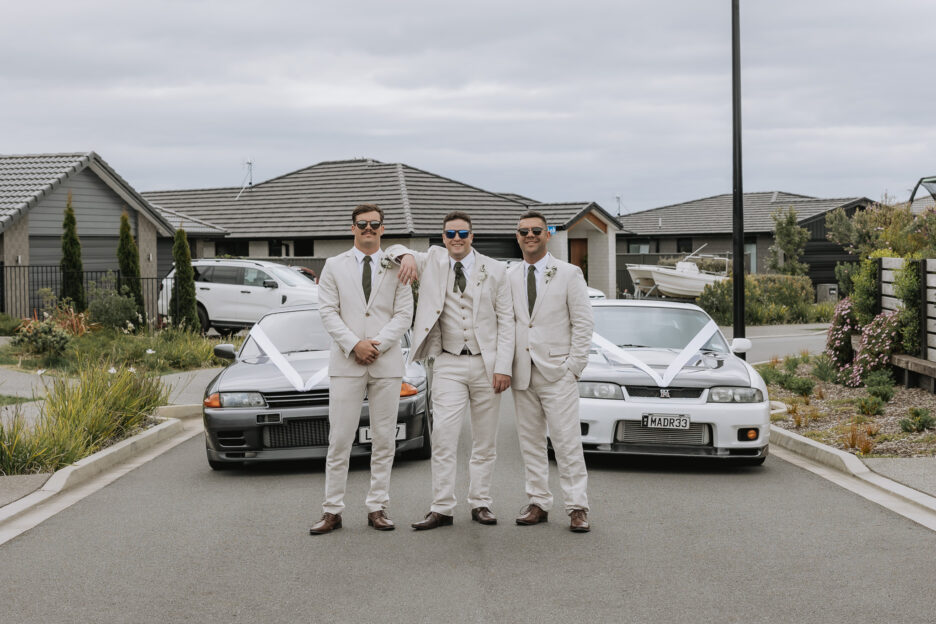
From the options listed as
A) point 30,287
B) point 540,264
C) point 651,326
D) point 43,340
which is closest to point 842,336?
point 651,326

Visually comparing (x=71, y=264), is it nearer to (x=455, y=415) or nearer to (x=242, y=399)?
(x=242, y=399)

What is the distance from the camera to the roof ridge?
37.0 m

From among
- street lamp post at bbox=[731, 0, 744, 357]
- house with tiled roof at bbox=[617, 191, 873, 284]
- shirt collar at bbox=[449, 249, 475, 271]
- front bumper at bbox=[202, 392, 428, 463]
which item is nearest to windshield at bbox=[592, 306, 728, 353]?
front bumper at bbox=[202, 392, 428, 463]

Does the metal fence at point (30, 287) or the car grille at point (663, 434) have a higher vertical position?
the metal fence at point (30, 287)

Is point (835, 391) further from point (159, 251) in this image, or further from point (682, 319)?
point (159, 251)

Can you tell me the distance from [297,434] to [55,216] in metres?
19.5

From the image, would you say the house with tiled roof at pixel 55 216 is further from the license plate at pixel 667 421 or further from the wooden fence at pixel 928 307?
the license plate at pixel 667 421

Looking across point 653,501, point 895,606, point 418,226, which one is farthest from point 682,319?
point 418,226

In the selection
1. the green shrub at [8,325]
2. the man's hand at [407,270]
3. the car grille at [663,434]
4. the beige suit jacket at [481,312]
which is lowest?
the car grille at [663,434]

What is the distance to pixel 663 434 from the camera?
8898 millimetres

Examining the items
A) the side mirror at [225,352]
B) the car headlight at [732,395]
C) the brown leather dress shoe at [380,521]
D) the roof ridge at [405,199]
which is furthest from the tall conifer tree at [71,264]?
the brown leather dress shoe at [380,521]

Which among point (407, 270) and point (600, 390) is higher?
point (407, 270)

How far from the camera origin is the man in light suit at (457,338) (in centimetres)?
684

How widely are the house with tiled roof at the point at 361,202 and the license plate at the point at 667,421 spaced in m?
28.0
